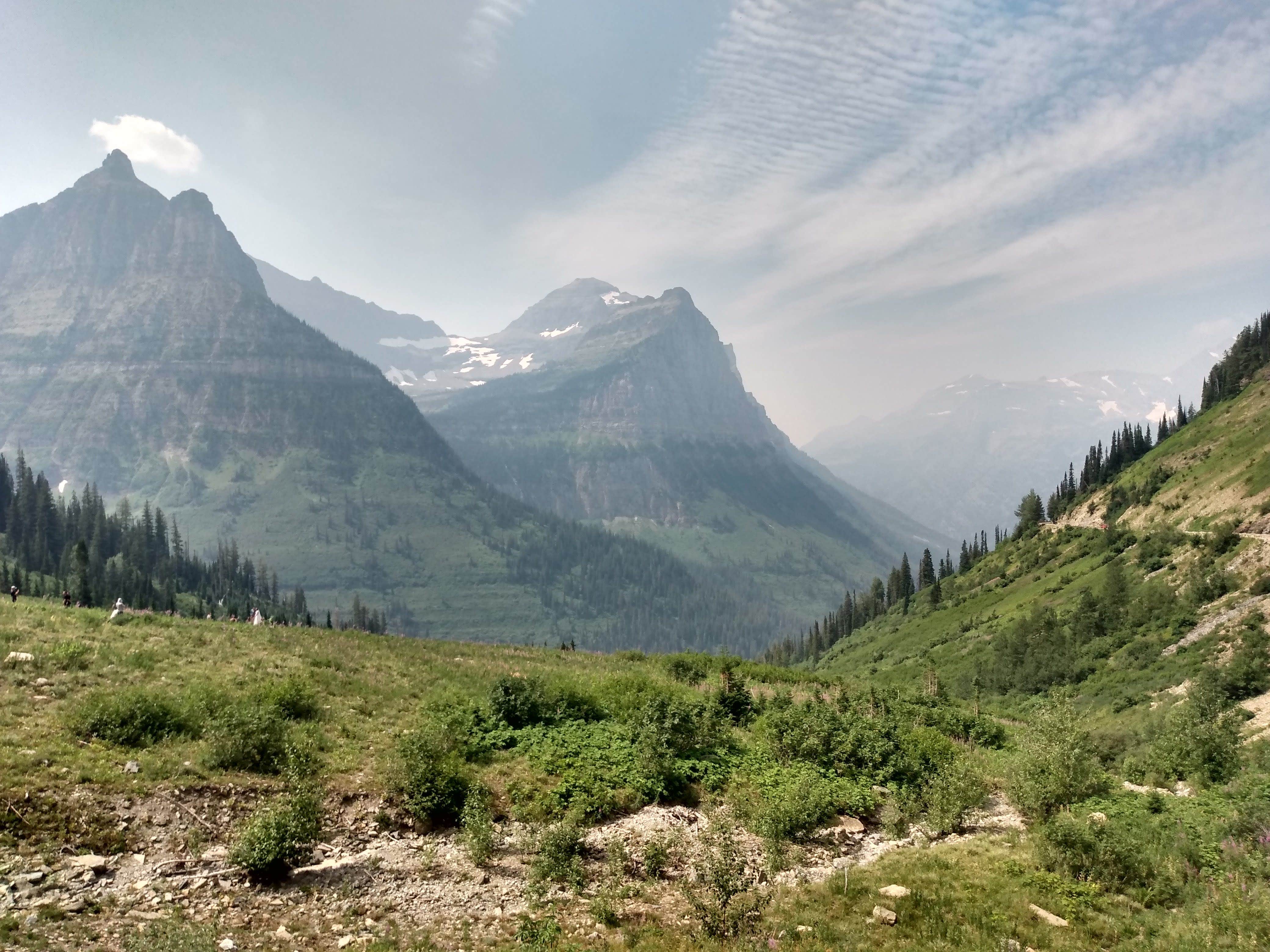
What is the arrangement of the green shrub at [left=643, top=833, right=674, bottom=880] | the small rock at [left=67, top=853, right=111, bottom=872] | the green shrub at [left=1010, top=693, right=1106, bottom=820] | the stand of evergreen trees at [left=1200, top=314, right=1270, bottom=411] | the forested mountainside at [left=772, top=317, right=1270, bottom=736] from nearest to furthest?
the small rock at [left=67, top=853, right=111, bottom=872] → the green shrub at [left=643, top=833, right=674, bottom=880] → the green shrub at [left=1010, top=693, right=1106, bottom=820] → the forested mountainside at [left=772, top=317, right=1270, bottom=736] → the stand of evergreen trees at [left=1200, top=314, right=1270, bottom=411]

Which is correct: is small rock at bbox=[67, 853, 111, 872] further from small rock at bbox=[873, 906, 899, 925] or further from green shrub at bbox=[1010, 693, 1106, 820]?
green shrub at bbox=[1010, 693, 1106, 820]

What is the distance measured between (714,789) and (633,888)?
8.15m

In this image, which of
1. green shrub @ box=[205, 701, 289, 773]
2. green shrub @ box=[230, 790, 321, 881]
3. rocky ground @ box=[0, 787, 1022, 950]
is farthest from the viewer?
green shrub @ box=[205, 701, 289, 773]

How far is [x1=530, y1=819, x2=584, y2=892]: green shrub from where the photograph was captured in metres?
17.2

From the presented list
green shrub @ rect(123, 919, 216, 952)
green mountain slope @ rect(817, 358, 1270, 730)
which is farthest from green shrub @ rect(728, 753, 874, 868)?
green mountain slope @ rect(817, 358, 1270, 730)

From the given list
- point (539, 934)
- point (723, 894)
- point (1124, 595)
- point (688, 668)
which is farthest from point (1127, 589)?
point (539, 934)

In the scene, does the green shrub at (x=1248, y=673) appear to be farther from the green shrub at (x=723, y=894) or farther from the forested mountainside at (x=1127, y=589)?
the green shrub at (x=723, y=894)

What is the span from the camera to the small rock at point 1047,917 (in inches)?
643

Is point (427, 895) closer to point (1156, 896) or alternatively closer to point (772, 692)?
point (1156, 896)

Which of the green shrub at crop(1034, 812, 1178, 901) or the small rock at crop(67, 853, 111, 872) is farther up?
the small rock at crop(67, 853, 111, 872)

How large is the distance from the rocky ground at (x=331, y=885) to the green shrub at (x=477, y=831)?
320 millimetres

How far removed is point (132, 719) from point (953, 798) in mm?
29132

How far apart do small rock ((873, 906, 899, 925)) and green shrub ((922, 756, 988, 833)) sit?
812 centimetres

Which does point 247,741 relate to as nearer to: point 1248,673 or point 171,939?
point 171,939
